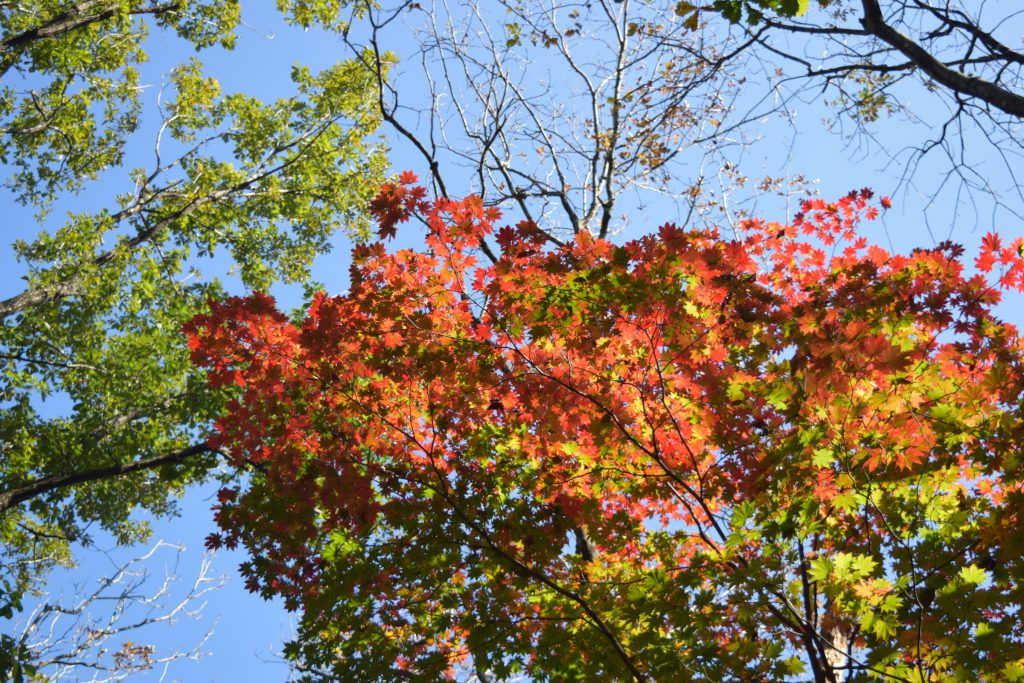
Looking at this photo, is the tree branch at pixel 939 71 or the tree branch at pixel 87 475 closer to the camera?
the tree branch at pixel 939 71

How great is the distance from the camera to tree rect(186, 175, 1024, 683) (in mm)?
4156

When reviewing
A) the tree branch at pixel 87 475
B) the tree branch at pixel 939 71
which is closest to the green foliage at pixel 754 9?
the tree branch at pixel 939 71

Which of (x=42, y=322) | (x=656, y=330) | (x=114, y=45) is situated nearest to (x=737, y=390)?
(x=656, y=330)

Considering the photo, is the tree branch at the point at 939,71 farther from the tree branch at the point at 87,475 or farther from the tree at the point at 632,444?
the tree branch at the point at 87,475

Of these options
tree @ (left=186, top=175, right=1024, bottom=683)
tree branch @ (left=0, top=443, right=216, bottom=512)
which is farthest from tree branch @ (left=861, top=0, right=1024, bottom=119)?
tree branch @ (left=0, top=443, right=216, bottom=512)

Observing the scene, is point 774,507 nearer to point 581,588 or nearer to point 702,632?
point 702,632

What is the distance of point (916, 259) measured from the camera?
488cm

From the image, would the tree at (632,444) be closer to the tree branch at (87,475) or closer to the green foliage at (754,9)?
the green foliage at (754,9)

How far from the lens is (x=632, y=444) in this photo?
5.36 meters

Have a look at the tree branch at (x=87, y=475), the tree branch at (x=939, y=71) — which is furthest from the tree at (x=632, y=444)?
the tree branch at (x=87, y=475)

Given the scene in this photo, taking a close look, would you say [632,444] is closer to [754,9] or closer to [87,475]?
[754,9]

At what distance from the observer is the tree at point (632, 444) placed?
416 centimetres

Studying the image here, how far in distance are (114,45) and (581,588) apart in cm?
1364

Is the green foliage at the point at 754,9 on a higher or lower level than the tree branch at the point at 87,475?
lower
